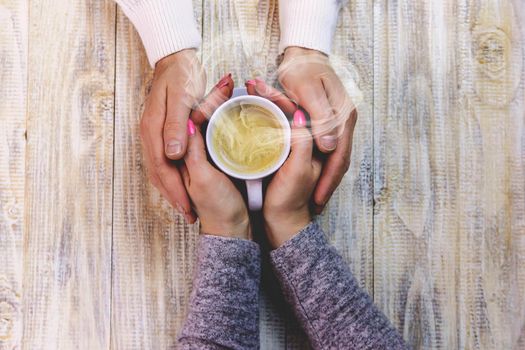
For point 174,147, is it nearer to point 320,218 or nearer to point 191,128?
point 191,128

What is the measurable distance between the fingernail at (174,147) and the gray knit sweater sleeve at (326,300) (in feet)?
0.69

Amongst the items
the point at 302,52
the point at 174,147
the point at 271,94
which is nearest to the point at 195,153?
the point at 174,147

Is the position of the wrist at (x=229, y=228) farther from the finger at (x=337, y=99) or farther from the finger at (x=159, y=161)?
the finger at (x=337, y=99)

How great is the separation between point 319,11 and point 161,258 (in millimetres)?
468

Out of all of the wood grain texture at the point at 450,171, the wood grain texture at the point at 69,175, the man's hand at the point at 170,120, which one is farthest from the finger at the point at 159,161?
the wood grain texture at the point at 450,171

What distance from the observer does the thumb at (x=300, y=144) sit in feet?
2.79

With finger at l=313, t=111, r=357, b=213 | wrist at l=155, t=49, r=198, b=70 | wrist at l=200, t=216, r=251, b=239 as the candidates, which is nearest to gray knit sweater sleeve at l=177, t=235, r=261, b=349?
wrist at l=200, t=216, r=251, b=239

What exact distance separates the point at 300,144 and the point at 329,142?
5 cm

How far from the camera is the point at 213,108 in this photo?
86 cm

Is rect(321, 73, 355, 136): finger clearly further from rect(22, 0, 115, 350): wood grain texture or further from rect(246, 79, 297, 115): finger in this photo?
rect(22, 0, 115, 350): wood grain texture

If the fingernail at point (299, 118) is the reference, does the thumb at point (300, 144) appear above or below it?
below

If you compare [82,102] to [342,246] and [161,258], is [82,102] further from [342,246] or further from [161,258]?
[342,246]

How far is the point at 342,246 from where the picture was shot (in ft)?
3.22

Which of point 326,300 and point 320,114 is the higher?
point 320,114
